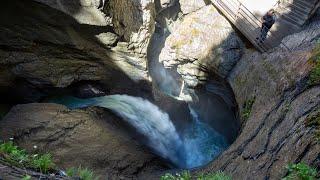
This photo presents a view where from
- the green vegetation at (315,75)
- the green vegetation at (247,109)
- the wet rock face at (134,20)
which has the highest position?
the green vegetation at (315,75)

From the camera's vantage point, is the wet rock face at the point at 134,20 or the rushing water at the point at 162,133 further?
the rushing water at the point at 162,133

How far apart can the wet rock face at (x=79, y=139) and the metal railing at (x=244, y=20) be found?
6759 millimetres

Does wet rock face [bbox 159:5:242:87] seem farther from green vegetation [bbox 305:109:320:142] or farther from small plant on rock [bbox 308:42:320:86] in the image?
green vegetation [bbox 305:109:320:142]

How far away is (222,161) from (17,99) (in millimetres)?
9308

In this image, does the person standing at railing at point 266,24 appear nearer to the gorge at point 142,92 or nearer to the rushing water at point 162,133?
the gorge at point 142,92

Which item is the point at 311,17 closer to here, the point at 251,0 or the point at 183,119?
the point at 251,0

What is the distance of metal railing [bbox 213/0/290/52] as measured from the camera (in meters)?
16.1

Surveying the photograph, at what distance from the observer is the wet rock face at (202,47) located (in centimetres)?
1728

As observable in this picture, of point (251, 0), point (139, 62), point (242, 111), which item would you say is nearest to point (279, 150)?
point (242, 111)

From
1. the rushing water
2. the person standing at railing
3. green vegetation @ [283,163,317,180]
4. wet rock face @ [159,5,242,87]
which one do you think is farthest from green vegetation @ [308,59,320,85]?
the rushing water

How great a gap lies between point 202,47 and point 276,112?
7907 mm

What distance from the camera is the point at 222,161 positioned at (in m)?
11.3

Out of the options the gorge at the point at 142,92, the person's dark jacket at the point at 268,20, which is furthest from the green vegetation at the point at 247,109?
the person's dark jacket at the point at 268,20

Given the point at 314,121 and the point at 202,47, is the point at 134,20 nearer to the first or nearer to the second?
the point at 202,47
